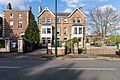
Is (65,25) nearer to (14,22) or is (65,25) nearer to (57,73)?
(14,22)

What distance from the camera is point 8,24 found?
65.1 meters

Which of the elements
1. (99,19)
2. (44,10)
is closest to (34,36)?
(44,10)

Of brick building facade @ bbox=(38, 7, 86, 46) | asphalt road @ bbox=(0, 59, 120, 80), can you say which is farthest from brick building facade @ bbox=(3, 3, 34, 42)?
asphalt road @ bbox=(0, 59, 120, 80)

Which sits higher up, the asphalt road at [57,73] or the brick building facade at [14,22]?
the brick building facade at [14,22]

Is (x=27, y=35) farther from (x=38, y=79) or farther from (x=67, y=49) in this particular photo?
(x=38, y=79)

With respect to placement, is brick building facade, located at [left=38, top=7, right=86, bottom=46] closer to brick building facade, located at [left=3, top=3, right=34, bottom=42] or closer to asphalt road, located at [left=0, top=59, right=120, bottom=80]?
brick building facade, located at [left=3, top=3, right=34, bottom=42]

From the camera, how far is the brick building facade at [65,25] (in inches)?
2448

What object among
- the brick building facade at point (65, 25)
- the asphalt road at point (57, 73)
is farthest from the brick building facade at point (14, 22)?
the asphalt road at point (57, 73)

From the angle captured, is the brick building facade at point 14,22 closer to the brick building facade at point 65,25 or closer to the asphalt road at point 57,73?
the brick building facade at point 65,25

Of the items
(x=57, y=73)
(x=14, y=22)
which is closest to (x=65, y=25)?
(x=14, y=22)

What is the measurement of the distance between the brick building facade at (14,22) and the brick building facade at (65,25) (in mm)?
4745

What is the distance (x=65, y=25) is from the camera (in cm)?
6544

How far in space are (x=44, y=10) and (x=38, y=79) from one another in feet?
182

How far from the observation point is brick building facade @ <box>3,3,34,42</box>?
65.1 m
